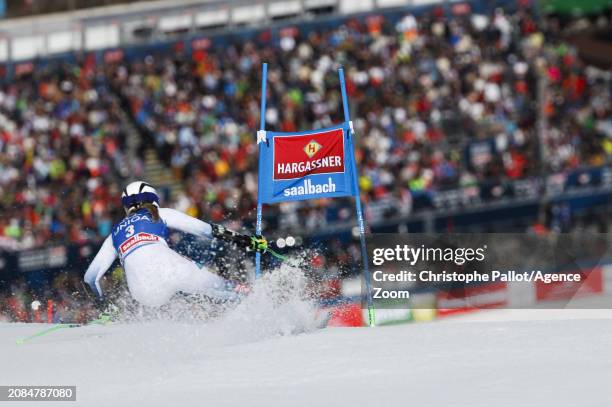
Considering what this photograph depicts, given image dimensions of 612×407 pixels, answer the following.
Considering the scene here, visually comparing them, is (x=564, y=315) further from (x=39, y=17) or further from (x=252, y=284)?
(x=39, y=17)

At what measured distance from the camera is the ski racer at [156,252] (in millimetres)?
10461

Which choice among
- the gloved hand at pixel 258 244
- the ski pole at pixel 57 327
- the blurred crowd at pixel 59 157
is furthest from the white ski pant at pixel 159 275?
the blurred crowd at pixel 59 157

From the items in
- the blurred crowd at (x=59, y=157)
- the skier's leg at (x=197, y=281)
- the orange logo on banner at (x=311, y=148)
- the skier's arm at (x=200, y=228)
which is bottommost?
the skier's leg at (x=197, y=281)

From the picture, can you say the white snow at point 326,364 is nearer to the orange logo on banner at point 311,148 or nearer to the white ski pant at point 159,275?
the white ski pant at point 159,275

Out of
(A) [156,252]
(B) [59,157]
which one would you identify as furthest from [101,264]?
(B) [59,157]

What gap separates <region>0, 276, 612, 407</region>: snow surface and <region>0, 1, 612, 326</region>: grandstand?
9.77 metres

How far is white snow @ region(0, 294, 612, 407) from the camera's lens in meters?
7.77

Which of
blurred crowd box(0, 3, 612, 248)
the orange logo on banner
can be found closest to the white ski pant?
the orange logo on banner

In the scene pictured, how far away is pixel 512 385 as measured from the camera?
786 cm

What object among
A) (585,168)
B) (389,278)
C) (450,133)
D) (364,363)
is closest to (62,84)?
(450,133)

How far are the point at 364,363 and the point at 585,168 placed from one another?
1767 cm

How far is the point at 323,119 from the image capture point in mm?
27078

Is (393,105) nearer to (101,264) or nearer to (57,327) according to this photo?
(57,327)

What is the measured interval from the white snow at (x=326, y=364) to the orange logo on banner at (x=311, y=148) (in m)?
2.11
